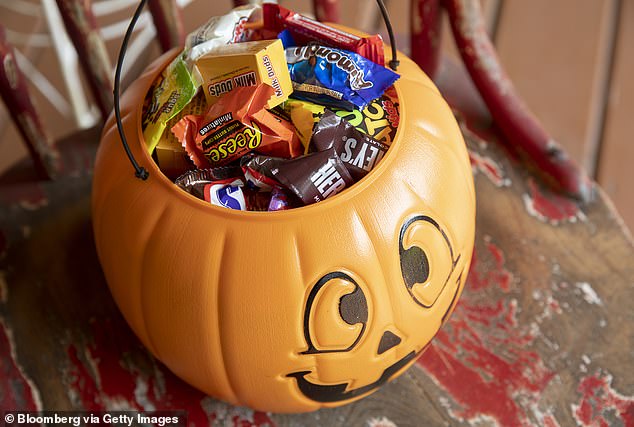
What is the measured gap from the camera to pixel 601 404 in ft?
2.52

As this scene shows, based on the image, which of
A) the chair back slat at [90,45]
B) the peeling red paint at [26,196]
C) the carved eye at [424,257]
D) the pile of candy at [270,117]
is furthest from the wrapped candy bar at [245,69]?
the peeling red paint at [26,196]

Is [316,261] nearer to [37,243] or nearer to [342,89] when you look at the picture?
[342,89]

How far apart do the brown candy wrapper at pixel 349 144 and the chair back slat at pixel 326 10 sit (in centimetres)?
36

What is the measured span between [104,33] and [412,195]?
1.10 m

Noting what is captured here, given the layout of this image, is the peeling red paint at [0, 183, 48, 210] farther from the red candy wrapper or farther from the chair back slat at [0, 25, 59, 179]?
the red candy wrapper

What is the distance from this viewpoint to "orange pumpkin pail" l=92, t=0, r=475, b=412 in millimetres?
590

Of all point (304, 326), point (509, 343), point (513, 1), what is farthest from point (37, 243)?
point (513, 1)

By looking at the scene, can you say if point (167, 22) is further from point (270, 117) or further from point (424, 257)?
point (424, 257)

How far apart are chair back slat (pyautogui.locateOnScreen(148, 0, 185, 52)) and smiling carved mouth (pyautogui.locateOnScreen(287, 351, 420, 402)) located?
0.52 m

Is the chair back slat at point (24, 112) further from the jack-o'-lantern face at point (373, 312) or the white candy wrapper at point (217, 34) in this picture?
the jack-o'-lantern face at point (373, 312)

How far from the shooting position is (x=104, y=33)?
4.87 feet

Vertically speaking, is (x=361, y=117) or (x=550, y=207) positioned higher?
(x=361, y=117)

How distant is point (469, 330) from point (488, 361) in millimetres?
46

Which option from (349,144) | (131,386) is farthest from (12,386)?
(349,144)
